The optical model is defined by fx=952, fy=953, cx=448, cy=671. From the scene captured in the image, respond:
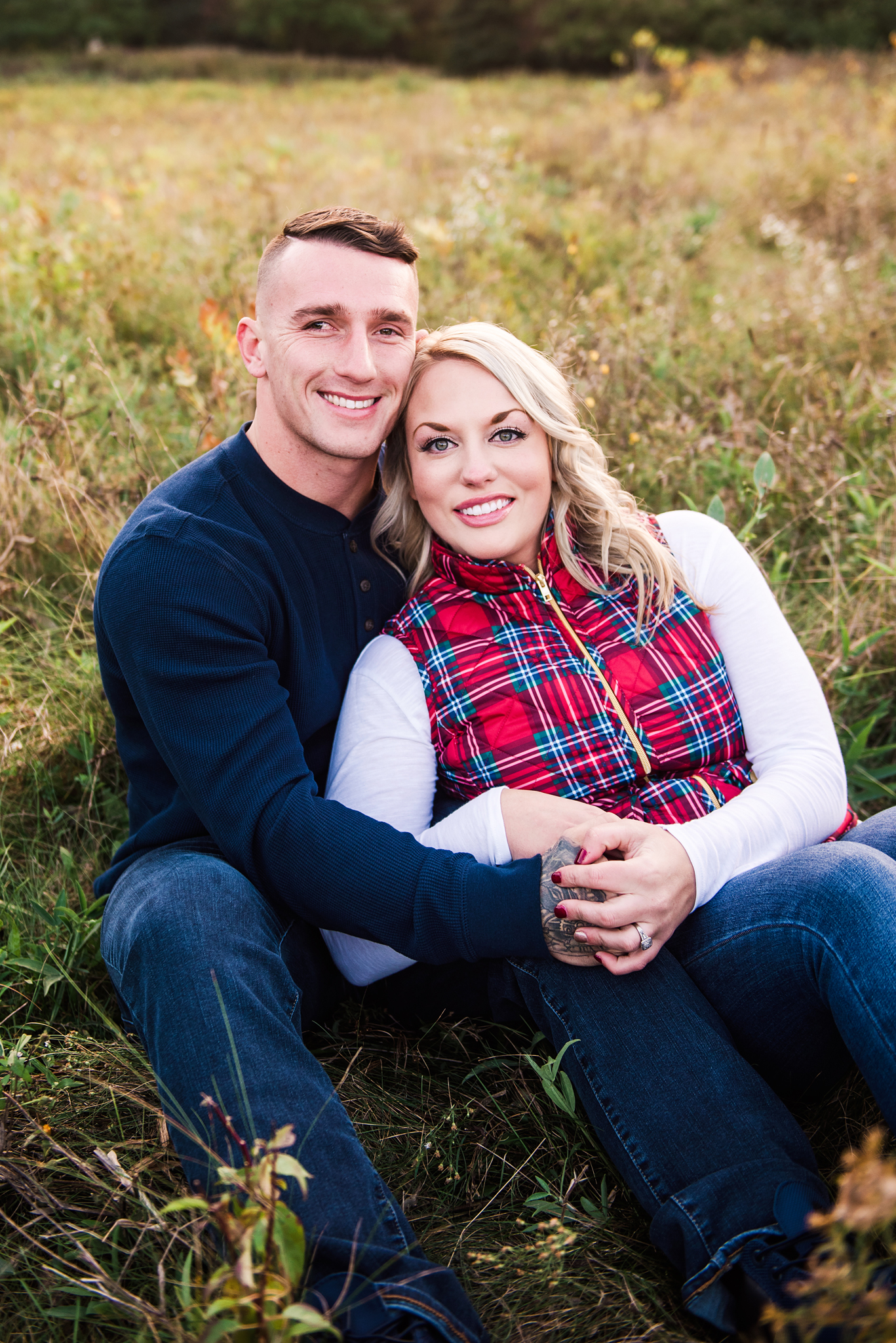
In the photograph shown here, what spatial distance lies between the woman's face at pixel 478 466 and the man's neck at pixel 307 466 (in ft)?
0.56

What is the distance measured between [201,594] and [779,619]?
53.1 inches


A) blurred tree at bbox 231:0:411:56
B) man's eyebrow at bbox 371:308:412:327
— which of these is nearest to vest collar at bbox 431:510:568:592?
man's eyebrow at bbox 371:308:412:327

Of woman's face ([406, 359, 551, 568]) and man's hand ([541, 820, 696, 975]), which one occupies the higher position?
woman's face ([406, 359, 551, 568])

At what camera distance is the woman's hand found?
1.95 m

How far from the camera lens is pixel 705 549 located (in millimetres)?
2354

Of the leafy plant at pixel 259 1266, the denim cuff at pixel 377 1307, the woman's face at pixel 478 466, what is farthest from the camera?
the woman's face at pixel 478 466

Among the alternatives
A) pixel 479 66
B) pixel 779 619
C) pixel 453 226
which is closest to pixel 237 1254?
pixel 779 619

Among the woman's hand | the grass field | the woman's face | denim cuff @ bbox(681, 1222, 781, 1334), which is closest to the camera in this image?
denim cuff @ bbox(681, 1222, 781, 1334)

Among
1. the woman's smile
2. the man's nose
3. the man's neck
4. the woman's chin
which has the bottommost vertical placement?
the woman's chin

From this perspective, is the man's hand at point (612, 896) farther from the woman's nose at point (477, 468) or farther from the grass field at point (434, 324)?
the woman's nose at point (477, 468)

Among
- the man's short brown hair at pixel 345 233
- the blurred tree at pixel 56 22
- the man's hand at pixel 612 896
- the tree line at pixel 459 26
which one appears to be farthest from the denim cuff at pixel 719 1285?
the blurred tree at pixel 56 22

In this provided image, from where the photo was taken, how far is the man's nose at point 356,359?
2.23m

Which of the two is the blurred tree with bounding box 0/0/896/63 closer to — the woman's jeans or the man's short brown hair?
the man's short brown hair

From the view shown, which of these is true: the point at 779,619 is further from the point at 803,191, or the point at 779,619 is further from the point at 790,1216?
the point at 803,191
